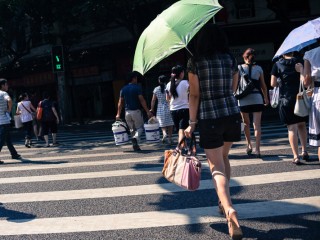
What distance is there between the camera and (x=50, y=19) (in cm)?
2112

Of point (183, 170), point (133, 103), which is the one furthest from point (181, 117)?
point (183, 170)

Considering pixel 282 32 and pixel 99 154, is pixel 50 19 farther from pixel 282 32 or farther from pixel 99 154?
pixel 99 154

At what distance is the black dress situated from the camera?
20.6 ft

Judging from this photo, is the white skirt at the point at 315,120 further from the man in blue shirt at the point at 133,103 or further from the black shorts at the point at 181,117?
the man in blue shirt at the point at 133,103

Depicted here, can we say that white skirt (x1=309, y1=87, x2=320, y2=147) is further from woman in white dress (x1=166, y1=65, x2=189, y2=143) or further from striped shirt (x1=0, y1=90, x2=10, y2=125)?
striped shirt (x1=0, y1=90, x2=10, y2=125)

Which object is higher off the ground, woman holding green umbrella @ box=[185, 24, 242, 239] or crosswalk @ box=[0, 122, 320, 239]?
woman holding green umbrella @ box=[185, 24, 242, 239]

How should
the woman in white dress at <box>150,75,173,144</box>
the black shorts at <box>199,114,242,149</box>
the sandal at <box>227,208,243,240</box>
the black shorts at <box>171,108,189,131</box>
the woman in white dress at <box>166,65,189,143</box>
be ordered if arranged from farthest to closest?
the woman in white dress at <box>150,75,173,144</box> < the woman in white dress at <box>166,65,189,143</box> < the black shorts at <box>171,108,189,131</box> < the black shorts at <box>199,114,242,149</box> < the sandal at <box>227,208,243,240</box>

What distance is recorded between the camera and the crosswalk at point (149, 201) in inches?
164

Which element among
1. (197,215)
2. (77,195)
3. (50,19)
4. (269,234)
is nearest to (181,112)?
(77,195)

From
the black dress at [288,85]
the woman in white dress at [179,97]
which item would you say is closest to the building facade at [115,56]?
the woman in white dress at [179,97]

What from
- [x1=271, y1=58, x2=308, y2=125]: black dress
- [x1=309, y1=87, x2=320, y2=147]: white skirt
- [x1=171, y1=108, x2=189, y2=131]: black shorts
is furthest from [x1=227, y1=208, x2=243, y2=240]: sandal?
[x1=171, y1=108, x2=189, y2=131]: black shorts

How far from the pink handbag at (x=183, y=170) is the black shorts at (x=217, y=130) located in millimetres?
295

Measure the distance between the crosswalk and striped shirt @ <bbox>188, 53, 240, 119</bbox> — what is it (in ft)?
3.77

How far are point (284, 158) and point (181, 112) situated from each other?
219 centimetres
